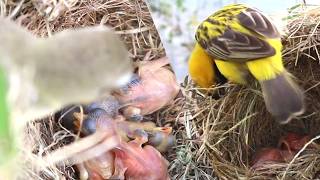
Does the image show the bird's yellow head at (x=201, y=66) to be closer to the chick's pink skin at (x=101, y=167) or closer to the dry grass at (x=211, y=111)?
the dry grass at (x=211, y=111)

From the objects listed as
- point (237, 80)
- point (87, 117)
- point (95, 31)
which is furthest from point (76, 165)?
point (95, 31)

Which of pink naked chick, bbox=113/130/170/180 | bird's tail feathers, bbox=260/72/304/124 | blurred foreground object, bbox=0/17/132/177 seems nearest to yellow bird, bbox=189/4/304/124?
bird's tail feathers, bbox=260/72/304/124

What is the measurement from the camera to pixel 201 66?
1558 millimetres

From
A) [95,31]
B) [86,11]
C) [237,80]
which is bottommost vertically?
[237,80]

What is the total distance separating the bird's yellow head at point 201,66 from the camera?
1539 millimetres

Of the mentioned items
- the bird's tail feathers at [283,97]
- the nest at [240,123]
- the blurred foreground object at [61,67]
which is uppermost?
the blurred foreground object at [61,67]

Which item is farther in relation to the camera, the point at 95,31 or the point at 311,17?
the point at 311,17

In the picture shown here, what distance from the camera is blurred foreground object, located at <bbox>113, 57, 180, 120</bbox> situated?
4.81ft

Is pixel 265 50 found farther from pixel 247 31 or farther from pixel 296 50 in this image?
pixel 296 50

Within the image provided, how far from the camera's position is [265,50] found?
134 centimetres

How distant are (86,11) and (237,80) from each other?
426 mm

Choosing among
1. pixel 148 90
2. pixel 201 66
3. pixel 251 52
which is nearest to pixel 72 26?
pixel 148 90

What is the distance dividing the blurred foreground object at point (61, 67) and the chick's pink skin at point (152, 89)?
3.05ft

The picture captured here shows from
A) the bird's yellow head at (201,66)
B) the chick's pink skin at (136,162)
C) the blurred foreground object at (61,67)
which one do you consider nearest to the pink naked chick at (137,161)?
the chick's pink skin at (136,162)
